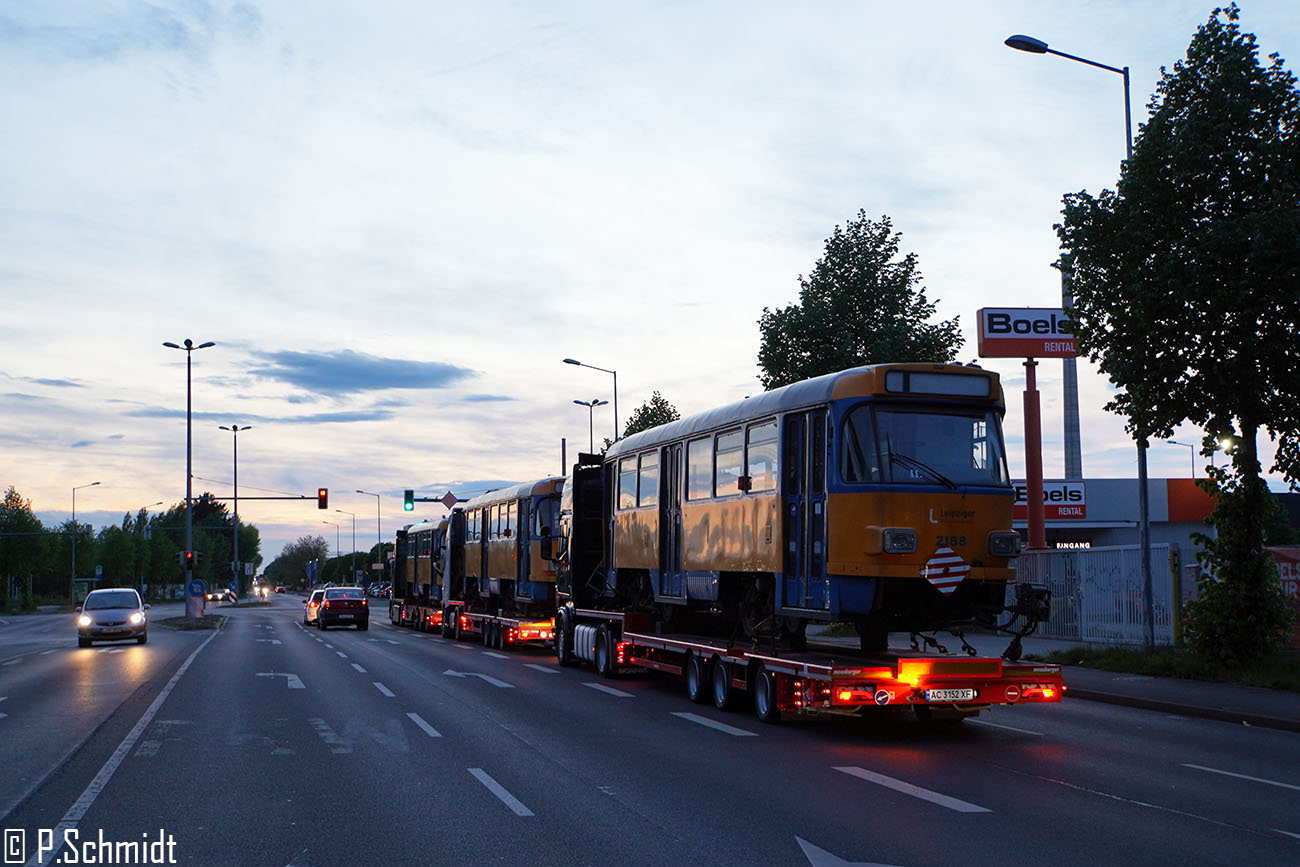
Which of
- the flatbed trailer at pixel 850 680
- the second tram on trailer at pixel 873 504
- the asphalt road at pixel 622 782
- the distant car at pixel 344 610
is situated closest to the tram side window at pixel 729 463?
the second tram on trailer at pixel 873 504

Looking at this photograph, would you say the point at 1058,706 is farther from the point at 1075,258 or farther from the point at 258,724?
the point at 258,724

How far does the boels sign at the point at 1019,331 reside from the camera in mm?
39656

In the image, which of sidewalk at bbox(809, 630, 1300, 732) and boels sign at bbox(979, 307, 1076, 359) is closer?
sidewalk at bbox(809, 630, 1300, 732)

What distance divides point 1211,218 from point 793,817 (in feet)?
44.8

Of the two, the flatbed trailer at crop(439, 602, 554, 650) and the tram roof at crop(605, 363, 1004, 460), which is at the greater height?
the tram roof at crop(605, 363, 1004, 460)

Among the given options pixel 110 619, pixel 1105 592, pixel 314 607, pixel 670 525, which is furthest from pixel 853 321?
pixel 314 607

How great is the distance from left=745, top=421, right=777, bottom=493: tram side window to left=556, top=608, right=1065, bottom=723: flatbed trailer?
2083 mm

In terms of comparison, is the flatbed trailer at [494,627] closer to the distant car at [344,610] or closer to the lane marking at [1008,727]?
the distant car at [344,610]

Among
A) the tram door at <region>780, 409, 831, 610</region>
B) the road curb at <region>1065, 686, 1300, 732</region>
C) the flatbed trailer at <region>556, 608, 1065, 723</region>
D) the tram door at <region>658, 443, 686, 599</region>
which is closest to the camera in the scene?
the flatbed trailer at <region>556, 608, 1065, 723</region>

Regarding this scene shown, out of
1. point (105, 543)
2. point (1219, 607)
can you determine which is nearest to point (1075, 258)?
point (1219, 607)

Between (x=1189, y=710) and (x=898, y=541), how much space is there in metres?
6.04

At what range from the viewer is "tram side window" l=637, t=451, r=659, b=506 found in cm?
2069

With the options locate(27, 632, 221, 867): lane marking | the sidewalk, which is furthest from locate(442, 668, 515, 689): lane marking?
the sidewalk

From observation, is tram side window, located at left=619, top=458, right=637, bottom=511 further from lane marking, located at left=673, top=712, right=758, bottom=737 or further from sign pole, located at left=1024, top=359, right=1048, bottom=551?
sign pole, located at left=1024, top=359, right=1048, bottom=551
